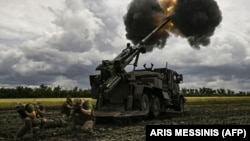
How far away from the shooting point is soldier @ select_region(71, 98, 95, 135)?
15031mm

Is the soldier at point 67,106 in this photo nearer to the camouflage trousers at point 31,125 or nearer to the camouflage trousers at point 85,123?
the camouflage trousers at point 85,123

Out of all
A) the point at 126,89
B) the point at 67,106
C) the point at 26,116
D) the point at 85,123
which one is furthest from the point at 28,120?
the point at 126,89

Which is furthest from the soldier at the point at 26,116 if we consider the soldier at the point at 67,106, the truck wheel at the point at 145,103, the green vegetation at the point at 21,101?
the green vegetation at the point at 21,101

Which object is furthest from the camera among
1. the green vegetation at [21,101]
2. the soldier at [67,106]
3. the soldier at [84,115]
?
the green vegetation at [21,101]

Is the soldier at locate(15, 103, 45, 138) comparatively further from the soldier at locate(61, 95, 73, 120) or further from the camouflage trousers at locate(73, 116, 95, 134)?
the soldier at locate(61, 95, 73, 120)

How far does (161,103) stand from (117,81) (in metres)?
4.44

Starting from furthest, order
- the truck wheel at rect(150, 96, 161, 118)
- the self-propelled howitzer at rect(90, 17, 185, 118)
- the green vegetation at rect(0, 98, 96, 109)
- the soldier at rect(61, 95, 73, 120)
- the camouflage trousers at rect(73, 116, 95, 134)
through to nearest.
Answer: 1. the green vegetation at rect(0, 98, 96, 109)
2. the truck wheel at rect(150, 96, 161, 118)
3. the self-propelled howitzer at rect(90, 17, 185, 118)
4. the soldier at rect(61, 95, 73, 120)
5. the camouflage trousers at rect(73, 116, 95, 134)

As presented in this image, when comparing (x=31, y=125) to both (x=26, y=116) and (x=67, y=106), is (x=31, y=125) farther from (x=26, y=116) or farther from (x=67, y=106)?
(x=67, y=106)

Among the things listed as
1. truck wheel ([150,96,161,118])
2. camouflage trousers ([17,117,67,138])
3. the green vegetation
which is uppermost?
the green vegetation

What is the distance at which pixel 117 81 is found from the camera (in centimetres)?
1872

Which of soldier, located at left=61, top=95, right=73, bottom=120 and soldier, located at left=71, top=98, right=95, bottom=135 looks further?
soldier, located at left=61, top=95, right=73, bottom=120

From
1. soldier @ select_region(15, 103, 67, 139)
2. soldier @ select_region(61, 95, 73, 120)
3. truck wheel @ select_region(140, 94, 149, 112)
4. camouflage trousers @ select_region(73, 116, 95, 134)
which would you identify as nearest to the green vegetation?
soldier @ select_region(61, 95, 73, 120)

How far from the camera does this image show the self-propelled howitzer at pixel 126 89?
736 inches

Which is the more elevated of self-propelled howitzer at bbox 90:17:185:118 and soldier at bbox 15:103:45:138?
self-propelled howitzer at bbox 90:17:185:118
